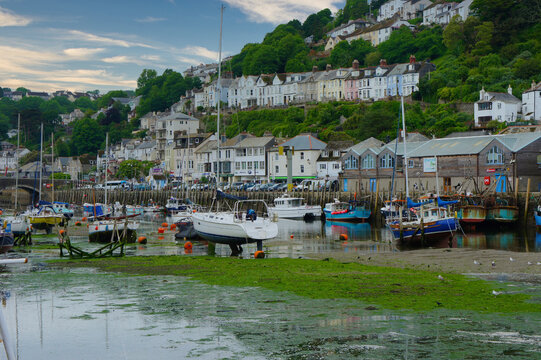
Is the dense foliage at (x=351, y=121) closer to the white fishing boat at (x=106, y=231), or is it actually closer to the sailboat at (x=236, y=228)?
the white fishing boat at (x=106, y=231)

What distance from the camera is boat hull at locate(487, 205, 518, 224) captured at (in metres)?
50.8

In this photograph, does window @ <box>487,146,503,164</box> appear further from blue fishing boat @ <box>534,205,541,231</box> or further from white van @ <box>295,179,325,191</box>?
white van @ <box>295,179,325,191</box>

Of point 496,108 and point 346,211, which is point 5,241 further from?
point 496,108

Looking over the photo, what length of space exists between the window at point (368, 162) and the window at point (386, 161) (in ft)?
5.33

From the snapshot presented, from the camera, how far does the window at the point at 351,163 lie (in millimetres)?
77119

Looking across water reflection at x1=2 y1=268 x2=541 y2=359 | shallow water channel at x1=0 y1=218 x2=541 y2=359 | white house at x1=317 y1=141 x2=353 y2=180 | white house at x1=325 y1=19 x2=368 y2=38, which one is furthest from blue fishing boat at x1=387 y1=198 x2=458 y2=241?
white house at x1=325 y1=19 x2=368 y2=38

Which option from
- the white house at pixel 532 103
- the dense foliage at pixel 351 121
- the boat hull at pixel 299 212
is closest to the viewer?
the boat hull at pixel 299 212

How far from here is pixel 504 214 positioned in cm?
5094

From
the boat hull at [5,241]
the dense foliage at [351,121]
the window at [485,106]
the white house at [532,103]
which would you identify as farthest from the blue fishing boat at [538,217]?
the window at [485,106]

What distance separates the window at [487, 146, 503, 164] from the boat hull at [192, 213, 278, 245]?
34.4 meters

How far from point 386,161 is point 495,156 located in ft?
50.0

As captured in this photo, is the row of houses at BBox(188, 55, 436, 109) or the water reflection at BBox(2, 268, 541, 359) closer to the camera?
Result: the water reflection at BBox(2, 268, 541, 359)

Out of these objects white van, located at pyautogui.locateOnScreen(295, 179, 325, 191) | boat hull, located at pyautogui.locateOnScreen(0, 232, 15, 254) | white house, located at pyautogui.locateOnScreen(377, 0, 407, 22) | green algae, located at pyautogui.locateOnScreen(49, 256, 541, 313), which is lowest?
green algae, located at pyautogui.locateOnScreen(49, 256, 541, 313)

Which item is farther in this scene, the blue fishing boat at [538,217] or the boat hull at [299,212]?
the boat hull at [299,212]
